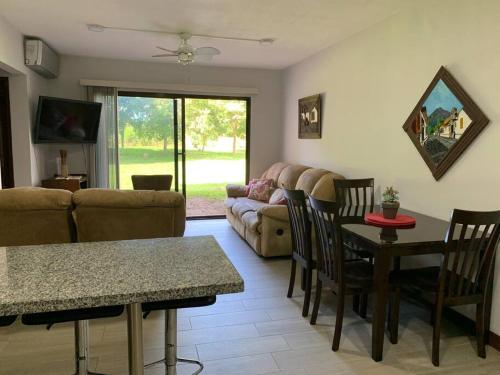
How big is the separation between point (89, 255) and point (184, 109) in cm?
509

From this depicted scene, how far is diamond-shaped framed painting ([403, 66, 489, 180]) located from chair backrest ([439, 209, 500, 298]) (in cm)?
77

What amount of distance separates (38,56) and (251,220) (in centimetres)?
324

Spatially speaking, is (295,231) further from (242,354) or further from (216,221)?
(216,221)

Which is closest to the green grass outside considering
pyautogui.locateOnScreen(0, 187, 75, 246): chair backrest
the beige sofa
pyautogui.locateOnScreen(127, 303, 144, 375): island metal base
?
the beige sofa

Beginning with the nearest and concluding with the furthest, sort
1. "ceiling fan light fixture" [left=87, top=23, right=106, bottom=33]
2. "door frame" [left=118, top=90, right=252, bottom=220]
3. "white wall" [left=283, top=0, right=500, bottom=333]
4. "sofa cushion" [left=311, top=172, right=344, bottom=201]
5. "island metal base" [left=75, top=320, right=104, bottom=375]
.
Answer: "island metal base" [left=75, top=320, right=104, bottom=375] < "white wall" [left=283, top=0, right=500, bottom=333] < "ceiling fan light fixture" [left=87, top=23, right=106, bottom=33] < "sofa cushion" [left=311, top=172, right=344, bottom=201] < "door frame" [left=118, top=90, right=252, bottom=220]

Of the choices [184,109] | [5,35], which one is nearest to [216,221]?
[184,109]

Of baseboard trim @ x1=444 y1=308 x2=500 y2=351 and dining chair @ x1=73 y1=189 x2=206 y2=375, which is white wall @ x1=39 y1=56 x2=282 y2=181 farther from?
baseboard trim @ x1=444 y1=308 x2=500 y2=351

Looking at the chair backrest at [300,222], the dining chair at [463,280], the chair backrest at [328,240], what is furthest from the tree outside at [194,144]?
the dining chair at [463,280]

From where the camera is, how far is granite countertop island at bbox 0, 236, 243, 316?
1151mm

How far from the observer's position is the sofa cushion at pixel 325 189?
14.5ft

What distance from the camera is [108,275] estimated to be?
1328 mm

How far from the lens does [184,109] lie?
20.9 feet

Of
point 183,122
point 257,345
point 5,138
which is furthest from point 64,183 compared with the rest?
point 257,345

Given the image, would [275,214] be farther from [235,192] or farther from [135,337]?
[135,337]
